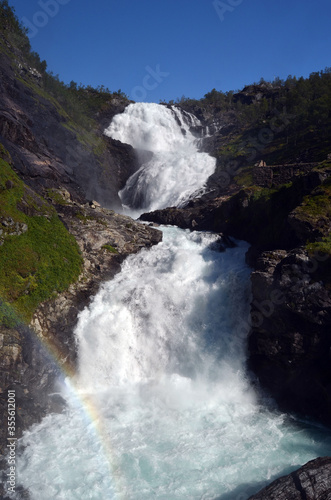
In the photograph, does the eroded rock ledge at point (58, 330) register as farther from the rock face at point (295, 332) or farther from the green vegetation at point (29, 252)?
the rock face at point (295, 332)

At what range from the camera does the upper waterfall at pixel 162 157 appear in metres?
45.3

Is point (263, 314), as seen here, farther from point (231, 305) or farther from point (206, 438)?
point (206, 438)

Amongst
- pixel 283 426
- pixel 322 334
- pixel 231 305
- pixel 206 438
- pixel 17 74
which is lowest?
pixel 283 426

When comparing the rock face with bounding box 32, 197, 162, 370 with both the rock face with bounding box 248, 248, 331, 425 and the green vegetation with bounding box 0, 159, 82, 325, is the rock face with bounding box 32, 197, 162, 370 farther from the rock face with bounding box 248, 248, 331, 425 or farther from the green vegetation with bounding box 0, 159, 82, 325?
the rock face with bounding box 248, 248, 331, 425

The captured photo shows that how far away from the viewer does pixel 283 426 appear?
14594 millimetres

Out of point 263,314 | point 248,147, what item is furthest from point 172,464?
point 248,147

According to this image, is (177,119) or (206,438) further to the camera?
(177,119)

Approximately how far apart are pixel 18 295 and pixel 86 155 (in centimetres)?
3401

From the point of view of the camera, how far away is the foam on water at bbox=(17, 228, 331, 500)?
39.0ft

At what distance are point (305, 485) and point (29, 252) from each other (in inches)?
694

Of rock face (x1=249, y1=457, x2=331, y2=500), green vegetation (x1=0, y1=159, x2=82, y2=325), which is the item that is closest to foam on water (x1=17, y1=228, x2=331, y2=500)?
rock face (x1=249, y1=457, x2=331, y2=500)

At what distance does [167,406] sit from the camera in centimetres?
1569

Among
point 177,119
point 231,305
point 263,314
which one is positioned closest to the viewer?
point 263,314

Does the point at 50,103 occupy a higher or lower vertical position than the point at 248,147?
higher
